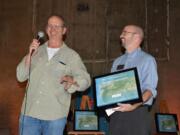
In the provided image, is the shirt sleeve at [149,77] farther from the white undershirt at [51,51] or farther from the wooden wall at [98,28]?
the wooden wall at [98,28]

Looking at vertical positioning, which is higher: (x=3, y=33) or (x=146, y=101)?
(x=3, y=33)

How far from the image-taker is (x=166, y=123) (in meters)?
4.17

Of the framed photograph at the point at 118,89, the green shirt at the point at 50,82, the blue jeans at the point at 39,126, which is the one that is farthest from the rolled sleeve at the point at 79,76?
the blue jeans at the point at 39,126

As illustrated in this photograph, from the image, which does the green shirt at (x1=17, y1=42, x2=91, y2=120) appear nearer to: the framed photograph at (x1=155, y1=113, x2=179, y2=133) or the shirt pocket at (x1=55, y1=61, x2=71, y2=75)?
the shirt pocket at (x1=55, y1=61, x2=71, y2=75)

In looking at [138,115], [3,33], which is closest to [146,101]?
[138,115]

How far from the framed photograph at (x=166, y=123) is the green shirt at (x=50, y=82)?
201cm

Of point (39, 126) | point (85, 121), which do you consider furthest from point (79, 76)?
point (85, 121)

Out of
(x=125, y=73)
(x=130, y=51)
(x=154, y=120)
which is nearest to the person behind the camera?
(x=125, y=73)

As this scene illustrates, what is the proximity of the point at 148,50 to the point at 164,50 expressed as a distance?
21cm

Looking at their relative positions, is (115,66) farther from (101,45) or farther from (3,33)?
(3,33)

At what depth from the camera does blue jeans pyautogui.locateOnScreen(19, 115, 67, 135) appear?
228cm

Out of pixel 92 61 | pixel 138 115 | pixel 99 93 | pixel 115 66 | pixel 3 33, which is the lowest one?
pixel 138 115

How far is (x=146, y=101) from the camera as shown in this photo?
2256 mm

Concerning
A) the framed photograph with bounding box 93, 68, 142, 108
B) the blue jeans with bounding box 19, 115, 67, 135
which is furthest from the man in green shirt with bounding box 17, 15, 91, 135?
the framed photograph with bounding box 93, 68, 142, 108
